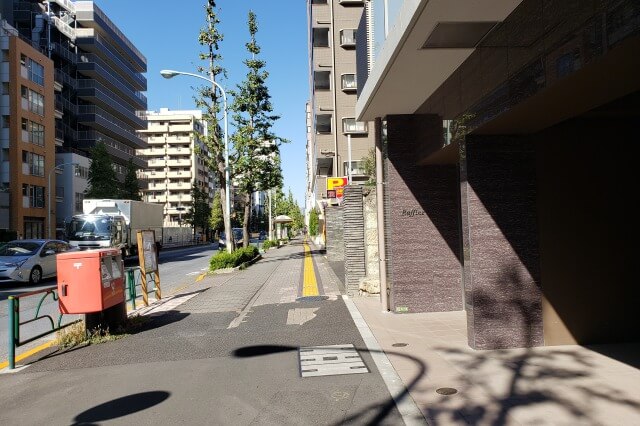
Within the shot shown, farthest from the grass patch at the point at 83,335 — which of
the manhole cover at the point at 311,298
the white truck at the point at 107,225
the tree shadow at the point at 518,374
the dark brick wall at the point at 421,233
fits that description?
the white truck at the point at 107,225

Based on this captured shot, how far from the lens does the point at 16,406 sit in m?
5.11

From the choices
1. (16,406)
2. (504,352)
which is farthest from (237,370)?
(504,352)

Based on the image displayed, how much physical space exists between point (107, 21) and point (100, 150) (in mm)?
27597

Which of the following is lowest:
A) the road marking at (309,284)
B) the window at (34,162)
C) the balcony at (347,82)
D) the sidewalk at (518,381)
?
the road marking at (309,284)

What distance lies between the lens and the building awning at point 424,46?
5.02 m

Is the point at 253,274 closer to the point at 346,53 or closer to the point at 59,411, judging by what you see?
the point at 59,411

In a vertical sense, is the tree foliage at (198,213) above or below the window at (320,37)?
below

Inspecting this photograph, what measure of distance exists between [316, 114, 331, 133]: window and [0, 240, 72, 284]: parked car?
24.6m

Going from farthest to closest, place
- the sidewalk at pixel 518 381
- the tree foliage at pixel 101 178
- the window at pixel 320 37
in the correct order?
the tree foliage at pixel 101 178 < the window at pixel 320 37 < the sidewalk at pixel 518 381

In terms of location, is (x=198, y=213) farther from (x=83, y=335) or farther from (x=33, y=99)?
(x=83, y=335)

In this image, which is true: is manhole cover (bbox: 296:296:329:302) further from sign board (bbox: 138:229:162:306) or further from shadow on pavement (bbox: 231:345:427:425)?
shadow on pavement (bbox: 231:345:427:425)

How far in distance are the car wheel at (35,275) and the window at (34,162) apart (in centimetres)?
3344

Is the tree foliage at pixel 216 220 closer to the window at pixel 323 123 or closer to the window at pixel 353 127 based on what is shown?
the window at pixel 323 123

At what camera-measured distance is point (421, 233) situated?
29.9 ft
